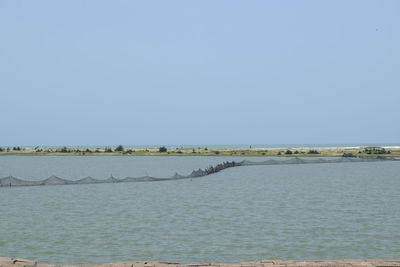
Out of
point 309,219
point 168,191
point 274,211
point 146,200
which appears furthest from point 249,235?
point 168,191

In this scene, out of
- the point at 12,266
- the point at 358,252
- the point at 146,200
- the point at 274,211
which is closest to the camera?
the point at 12,266

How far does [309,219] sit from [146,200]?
53.9ft

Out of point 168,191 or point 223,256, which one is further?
point 168,191

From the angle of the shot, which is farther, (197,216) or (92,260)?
(197,216)

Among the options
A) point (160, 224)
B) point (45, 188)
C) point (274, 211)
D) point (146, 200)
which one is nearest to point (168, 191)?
point (146, 200)

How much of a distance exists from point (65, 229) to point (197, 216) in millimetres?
8303

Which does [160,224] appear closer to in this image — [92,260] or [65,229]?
[65,229]

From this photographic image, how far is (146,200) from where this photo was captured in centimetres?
4184

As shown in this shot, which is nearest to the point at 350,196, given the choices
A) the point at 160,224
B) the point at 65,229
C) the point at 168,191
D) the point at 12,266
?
the point at 168,191

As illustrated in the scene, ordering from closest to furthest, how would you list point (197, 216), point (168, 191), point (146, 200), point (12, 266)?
point (12, 266) < point (197, 216) < point (146, 200) < point (168, 191)

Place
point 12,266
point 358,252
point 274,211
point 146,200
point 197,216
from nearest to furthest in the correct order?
1. point 12,266
2. point 358,252
3. point 197,216
4. point 274,211
5. point 146,200

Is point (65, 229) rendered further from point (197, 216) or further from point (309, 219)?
point (309, 219)

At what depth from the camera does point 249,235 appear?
79.1 ft

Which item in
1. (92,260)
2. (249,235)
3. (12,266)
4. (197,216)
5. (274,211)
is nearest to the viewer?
(12,266)
